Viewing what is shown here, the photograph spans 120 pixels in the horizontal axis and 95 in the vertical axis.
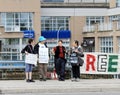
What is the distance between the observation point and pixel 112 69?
22938 millimetres

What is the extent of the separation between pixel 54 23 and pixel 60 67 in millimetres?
62721

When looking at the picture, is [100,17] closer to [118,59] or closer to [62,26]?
[62,26]

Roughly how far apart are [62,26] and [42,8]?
459 cm

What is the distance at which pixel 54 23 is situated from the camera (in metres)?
83.8

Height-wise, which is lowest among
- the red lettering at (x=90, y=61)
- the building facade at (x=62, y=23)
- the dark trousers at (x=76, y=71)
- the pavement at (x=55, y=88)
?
the pavement at (x=55, y=88)

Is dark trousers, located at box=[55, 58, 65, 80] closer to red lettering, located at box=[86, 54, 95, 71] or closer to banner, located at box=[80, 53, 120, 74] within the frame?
banner, located at box=[80, 53, 120, 74]

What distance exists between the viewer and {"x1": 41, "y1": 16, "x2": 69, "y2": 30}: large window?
274 ft

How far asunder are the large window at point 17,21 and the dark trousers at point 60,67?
55.6m

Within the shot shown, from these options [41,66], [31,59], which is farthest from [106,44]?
[31,59]

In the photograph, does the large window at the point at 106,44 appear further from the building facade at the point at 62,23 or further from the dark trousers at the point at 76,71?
the dark trousers at the point at 76,71

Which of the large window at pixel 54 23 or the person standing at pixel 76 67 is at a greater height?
the large window at pixel 54 23

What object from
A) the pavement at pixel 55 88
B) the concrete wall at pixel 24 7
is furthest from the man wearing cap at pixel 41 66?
the concrete wall at pixel 24 7

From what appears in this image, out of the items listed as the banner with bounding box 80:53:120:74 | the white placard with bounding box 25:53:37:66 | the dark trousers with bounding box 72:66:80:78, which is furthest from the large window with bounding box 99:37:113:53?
the white placard with bounding box 25:53:37:66

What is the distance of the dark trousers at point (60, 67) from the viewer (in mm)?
21031
